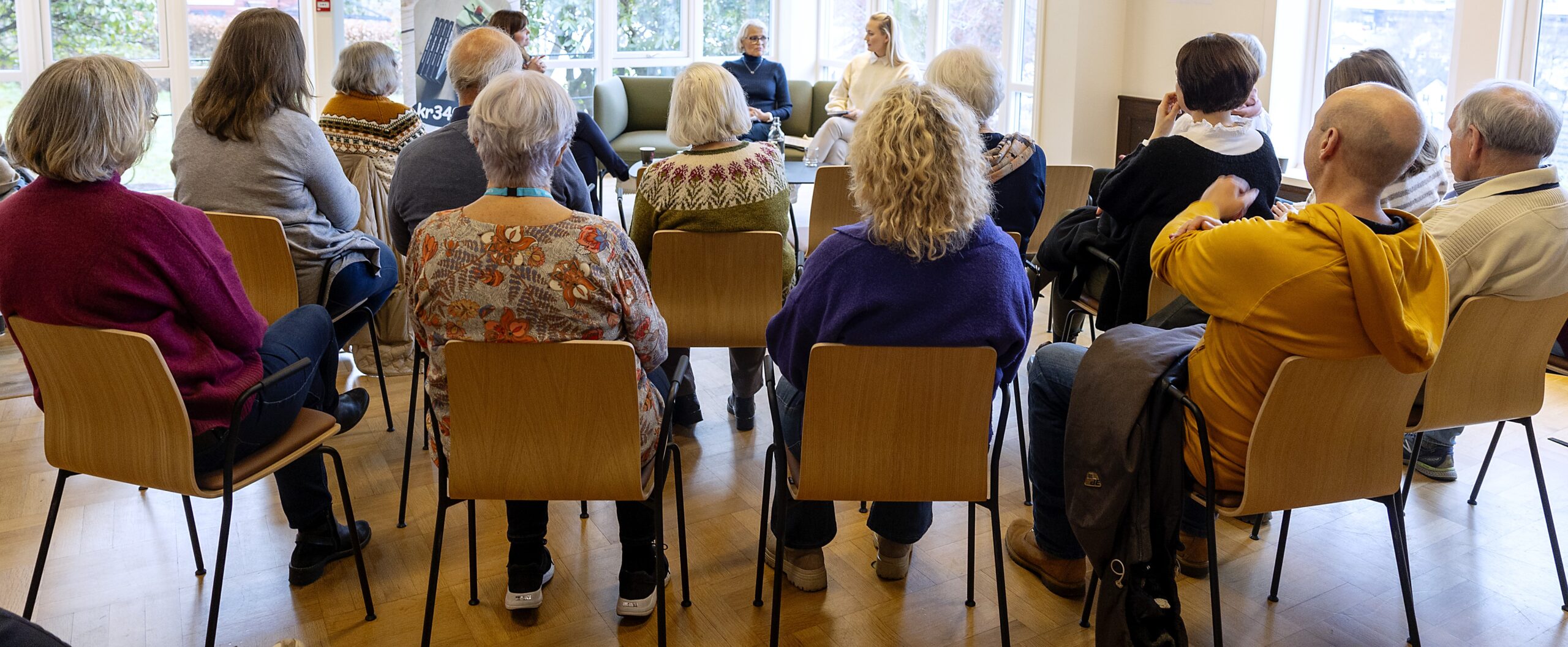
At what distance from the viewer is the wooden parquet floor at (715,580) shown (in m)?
2.51

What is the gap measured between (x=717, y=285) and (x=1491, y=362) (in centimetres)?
183

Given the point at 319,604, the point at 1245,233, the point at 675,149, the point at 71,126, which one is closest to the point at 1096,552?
the point at 1245,233

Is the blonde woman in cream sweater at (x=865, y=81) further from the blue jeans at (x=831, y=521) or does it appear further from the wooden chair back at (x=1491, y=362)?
the wooden chair back at (x=1491, y=362)

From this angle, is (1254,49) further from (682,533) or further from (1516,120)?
(682,533)

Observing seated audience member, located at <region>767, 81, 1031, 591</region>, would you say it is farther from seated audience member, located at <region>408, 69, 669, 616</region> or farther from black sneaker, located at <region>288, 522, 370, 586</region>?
black sneaker, located at <region>288, 522, 370, 586</region>

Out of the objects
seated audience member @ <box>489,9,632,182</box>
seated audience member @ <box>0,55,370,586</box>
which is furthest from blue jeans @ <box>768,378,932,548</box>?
seated audience member @ <box>489,9,632,182</box>

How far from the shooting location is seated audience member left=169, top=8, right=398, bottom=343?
9.59 ft

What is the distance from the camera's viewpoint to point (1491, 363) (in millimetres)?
2490

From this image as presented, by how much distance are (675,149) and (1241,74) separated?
5206mm

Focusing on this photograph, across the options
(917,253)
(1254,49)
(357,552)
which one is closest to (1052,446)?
(917,253)

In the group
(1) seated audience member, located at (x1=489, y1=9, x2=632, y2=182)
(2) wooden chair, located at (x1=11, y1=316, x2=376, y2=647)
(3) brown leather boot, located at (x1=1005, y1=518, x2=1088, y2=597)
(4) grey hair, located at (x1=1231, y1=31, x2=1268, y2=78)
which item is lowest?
(3) brown leather boot, located at (x1=1005, y1=518, x2=1088, y2=597)

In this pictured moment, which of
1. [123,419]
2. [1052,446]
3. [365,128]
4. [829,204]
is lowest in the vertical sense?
[1052,446]

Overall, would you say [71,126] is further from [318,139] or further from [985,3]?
[985,3]

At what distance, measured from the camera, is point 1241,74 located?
2879 mm
